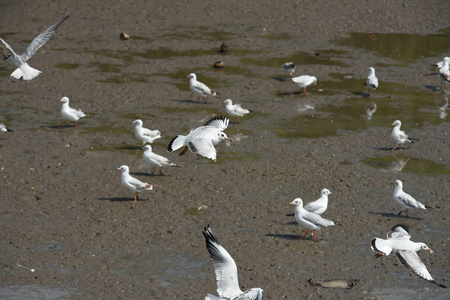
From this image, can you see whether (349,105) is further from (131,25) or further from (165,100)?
(131,25)

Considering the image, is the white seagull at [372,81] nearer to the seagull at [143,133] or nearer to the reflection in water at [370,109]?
the reflection in water at [370,109]

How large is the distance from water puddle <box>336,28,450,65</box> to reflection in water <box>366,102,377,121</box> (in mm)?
4006

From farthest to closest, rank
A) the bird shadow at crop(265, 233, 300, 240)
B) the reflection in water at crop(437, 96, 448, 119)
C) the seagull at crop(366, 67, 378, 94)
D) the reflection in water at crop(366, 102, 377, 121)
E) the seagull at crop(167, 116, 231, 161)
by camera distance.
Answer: the seagull at crop(366, 67, 378, 94) → the reflection in water at crop(437, 96, 448, 119) → the reflection in water at crop(366, 102, 377, 121) → the bird shadow at crop(265, 233, 300, 240) → the seagull at crop(167, 116, 231, 161)

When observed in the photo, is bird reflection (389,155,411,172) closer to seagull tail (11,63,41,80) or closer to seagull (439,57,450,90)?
seagull (439,57,450,90)

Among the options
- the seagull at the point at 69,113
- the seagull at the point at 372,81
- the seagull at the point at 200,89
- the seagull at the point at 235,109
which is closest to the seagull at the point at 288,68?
the seagull at the point at 372,81

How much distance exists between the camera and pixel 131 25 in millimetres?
23703

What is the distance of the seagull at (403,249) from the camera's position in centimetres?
895

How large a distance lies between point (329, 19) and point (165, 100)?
9.43 meters

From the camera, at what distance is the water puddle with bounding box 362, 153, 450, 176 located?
13.8m

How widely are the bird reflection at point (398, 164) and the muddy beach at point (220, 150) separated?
0.07 m

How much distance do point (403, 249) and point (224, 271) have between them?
8.62 feet

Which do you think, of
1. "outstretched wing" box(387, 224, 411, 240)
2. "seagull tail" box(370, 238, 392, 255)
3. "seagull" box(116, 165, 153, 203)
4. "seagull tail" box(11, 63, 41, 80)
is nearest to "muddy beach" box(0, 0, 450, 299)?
"seagull" box(116, 165, 153, 203)

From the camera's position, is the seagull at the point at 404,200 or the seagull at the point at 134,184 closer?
the seagull at the point at 404,200

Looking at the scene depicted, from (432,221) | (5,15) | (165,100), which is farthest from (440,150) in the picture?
(5,15)
